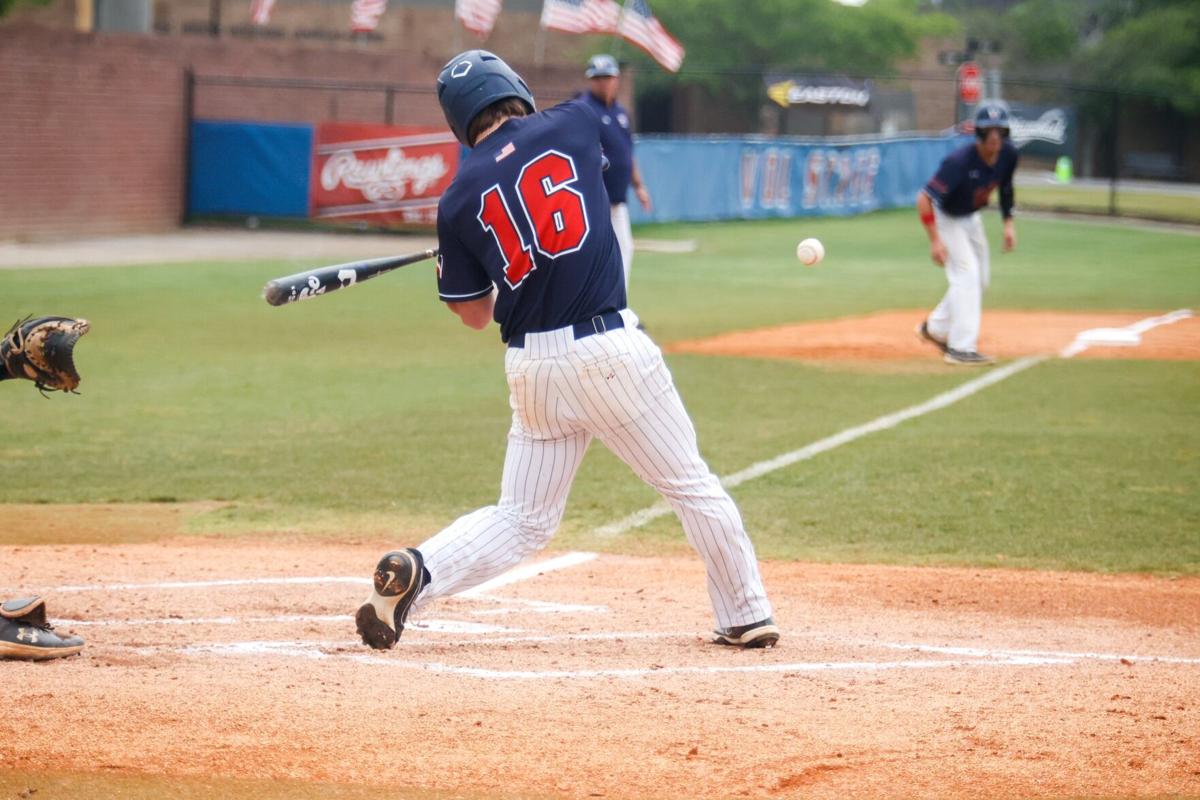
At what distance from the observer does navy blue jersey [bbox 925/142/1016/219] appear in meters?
12.8

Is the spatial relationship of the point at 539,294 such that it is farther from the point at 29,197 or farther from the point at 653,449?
the point at 29,197

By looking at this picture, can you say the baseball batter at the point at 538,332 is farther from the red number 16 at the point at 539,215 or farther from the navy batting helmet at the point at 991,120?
the navy batting helmet at the point at 991,120

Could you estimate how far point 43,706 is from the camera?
4543mm

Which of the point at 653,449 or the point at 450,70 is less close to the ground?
the point at 450,70

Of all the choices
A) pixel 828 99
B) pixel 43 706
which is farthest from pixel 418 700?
pixel 828 99

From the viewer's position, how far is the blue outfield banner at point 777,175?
1297 inches

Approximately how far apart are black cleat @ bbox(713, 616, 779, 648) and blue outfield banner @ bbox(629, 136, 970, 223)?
2588 centimetres

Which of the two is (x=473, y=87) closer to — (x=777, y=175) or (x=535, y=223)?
(x=535, y=223)

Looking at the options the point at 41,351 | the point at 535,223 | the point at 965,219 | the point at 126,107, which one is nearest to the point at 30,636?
the point at 41,351

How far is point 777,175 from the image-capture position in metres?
36.1

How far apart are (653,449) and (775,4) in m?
56.4

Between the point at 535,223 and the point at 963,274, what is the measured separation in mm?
8951

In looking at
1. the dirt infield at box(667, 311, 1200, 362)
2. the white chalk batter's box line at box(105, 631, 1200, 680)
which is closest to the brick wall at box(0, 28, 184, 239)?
the dirt infield at box(667, 311, 1200, 362)

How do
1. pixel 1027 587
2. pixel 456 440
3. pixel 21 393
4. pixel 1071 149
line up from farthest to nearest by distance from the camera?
pixel 1071 149 → pixel 21 393 → pixel 456 440 → pixel 1027 587
